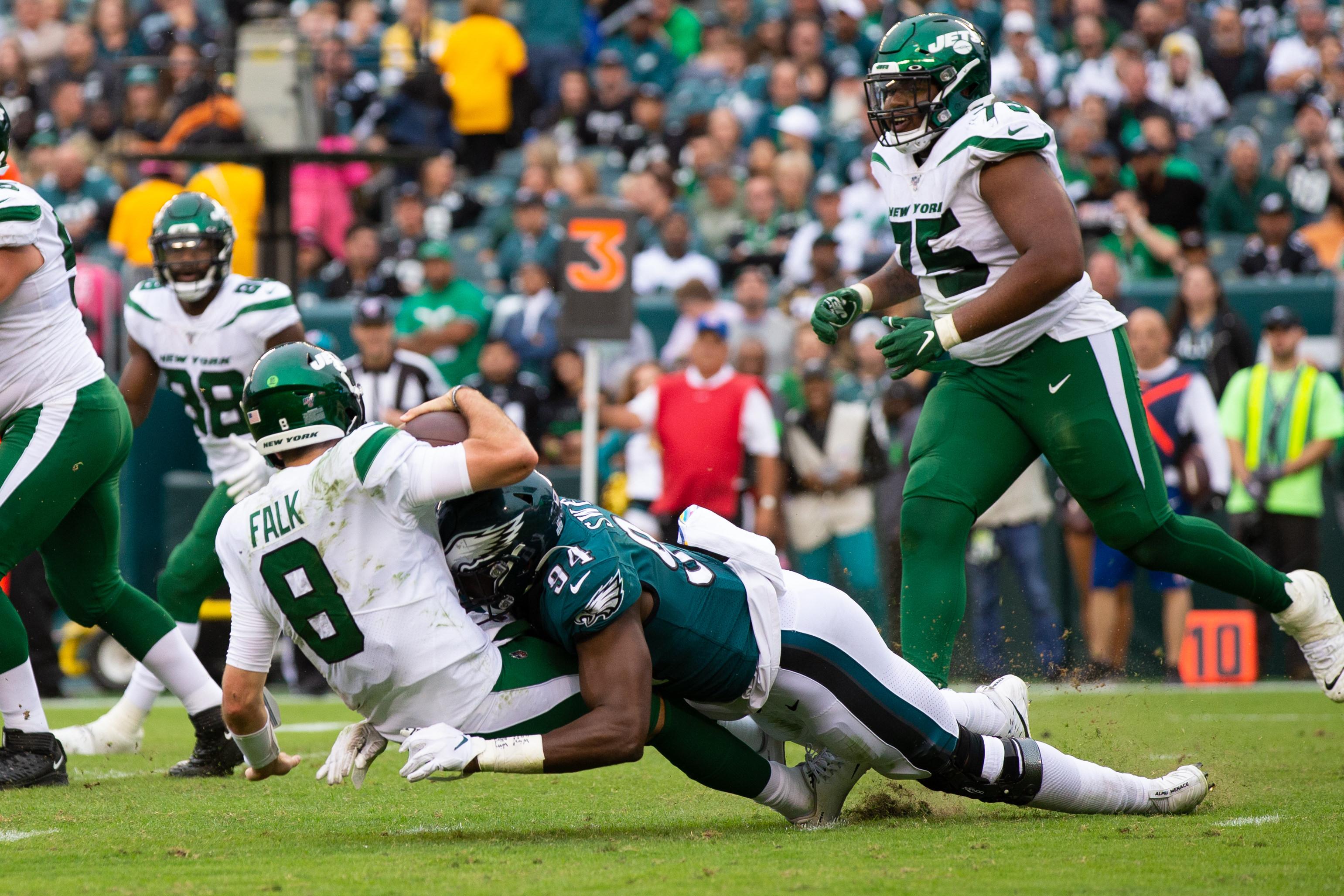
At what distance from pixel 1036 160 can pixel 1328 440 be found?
5.22 meters

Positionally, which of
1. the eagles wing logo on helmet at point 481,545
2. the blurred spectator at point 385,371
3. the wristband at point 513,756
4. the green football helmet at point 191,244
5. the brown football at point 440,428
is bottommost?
the wristband at point 513,756

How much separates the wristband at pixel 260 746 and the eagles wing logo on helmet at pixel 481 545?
607 mm

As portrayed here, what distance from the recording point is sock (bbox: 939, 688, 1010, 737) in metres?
4.12

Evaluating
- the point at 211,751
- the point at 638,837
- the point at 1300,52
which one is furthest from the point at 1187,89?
the point at 638,837

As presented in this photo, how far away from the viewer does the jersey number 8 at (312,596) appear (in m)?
3.73

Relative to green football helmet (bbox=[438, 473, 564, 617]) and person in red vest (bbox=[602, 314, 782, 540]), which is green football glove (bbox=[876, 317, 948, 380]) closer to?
green football helmet (bbox=[438, 473, 564, 617])

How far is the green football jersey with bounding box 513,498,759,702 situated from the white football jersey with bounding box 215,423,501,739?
24 cm

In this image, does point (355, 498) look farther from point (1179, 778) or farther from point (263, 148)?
point (263, 148)

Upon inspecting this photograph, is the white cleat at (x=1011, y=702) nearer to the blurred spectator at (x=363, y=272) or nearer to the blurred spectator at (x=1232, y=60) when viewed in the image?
the blurred spectator at (x=363, y=272)

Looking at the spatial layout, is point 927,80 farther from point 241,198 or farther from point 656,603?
point 241,198

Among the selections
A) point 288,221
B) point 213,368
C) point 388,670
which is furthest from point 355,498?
point 288,221

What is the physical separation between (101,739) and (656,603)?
2809mm

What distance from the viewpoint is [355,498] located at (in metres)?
3.71

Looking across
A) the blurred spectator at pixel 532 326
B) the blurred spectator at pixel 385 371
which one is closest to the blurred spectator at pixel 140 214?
the blurred spectator at pixel 532 326
